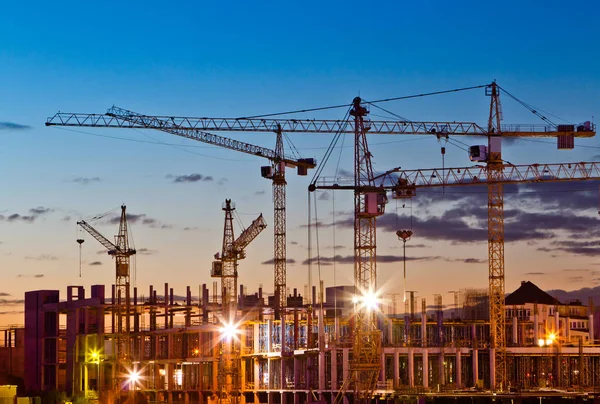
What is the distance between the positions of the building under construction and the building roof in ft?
0.55

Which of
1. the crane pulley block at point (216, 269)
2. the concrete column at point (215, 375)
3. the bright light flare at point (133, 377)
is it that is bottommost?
the bright light flare at point (133, 377)

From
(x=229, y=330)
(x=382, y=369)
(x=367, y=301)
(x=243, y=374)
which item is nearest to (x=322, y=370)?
(x=382, y=369)

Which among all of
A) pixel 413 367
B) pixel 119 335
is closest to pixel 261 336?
pixel 413 367

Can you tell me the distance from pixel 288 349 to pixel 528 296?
55499 mm

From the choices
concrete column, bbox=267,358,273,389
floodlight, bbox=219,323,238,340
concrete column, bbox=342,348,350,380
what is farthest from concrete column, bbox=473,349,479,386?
floodlight, bbox=219,323,238,340

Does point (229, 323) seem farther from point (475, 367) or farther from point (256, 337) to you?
point (475, 367)

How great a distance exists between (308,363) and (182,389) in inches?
1019

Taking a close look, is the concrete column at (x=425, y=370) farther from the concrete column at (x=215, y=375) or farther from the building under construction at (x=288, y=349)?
the concrete column at (x=215, y=375)

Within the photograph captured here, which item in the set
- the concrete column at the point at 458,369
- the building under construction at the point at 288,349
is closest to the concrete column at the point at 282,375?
the building under construction at the point at 288,349

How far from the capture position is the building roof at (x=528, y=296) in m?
149

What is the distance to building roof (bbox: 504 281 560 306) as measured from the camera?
149 m

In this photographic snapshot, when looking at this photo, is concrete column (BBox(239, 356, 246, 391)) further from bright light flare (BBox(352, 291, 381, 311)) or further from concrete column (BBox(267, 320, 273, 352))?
bright light flare (BBox(352, 291, 381, 311))

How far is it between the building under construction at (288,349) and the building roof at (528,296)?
17 centimetres

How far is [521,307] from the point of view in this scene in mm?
137250
